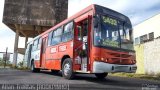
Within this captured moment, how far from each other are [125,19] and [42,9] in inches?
791

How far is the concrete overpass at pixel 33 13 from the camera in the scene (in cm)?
2917

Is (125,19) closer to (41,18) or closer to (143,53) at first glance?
(143,53)

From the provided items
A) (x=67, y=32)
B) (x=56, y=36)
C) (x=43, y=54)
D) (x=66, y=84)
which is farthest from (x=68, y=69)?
(x=43, y=54)

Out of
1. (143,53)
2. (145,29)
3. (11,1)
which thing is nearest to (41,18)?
(11,1)

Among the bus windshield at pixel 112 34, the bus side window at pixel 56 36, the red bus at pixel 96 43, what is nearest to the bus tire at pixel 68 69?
the red bus at pixel 96 43

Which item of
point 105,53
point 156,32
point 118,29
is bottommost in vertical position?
point 105,53

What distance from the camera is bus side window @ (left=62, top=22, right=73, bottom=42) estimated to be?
11592 mm

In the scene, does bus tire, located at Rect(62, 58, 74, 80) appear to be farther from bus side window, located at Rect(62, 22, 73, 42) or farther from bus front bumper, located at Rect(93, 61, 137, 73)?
bus front bumper, located at Rect(93, 61, 137, 73)

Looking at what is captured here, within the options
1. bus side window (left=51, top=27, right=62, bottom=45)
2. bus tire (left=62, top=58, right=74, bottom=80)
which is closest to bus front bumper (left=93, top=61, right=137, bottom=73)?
bus tire (left=62, top=58, right=74, bottom=80)

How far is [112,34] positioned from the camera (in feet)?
33.7

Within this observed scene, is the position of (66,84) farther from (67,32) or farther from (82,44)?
(67,32)

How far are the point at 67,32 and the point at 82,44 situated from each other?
1.48 metres

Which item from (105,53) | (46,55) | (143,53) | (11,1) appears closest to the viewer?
(105,53)

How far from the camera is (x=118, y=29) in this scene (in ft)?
34.8
